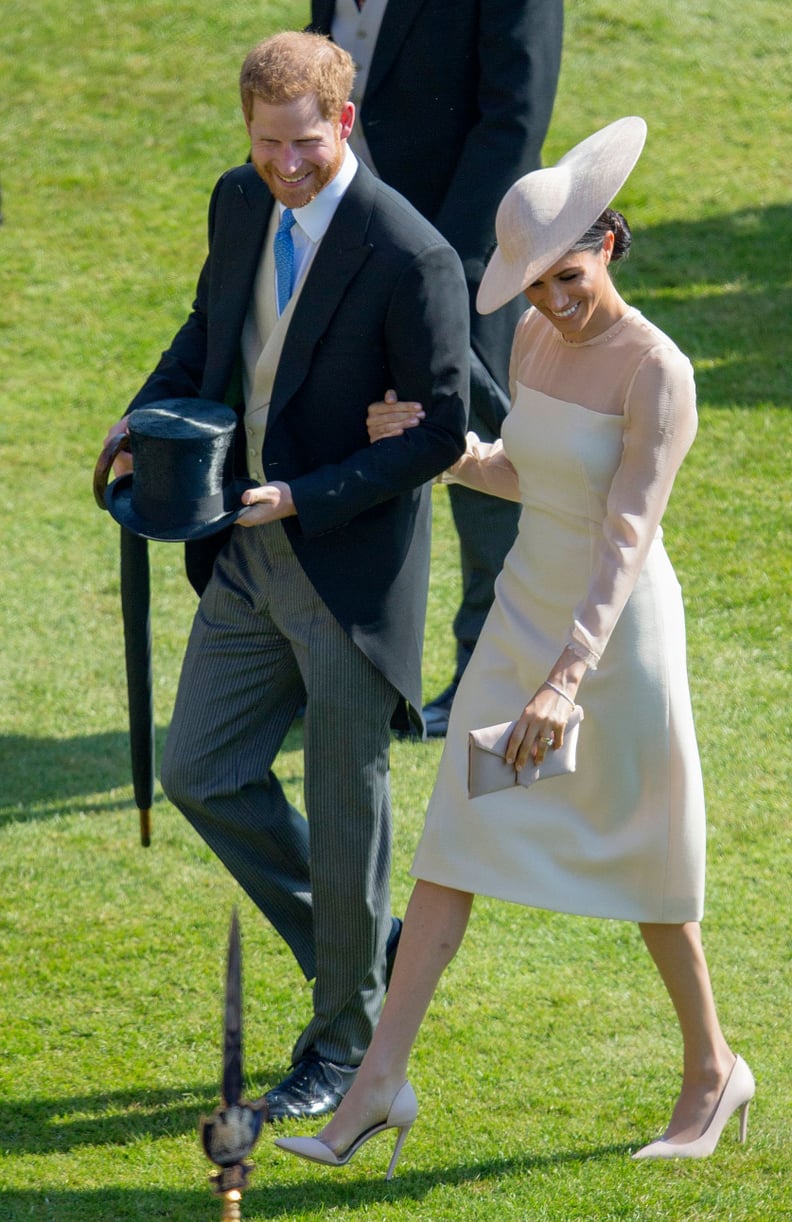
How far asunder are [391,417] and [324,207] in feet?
1.43

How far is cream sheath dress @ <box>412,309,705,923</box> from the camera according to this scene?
3.53 m

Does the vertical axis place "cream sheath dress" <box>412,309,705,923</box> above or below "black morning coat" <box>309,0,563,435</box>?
below

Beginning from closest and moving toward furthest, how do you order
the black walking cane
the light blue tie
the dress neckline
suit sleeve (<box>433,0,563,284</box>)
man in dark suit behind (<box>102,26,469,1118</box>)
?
the dress neckline
man in dark suit behind (<box>102,26,469,1118</box>)
the light blue tie
the black walking cane
suit sleeve (<box>433,0,563,284</box>)

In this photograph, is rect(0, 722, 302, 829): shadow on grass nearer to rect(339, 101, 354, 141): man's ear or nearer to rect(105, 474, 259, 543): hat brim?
rect(105, 474, 259, 543): hat brim

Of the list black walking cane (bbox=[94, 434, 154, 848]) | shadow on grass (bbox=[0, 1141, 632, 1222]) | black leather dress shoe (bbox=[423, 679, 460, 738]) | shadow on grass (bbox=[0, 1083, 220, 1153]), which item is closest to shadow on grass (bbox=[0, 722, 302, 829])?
black leather dress shoe (bbox=[423, 679, 460, 738])

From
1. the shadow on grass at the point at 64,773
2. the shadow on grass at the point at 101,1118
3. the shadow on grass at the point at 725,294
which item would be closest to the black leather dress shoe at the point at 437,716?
the shadow on grass at the point at 64,773

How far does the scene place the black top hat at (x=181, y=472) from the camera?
3533 millimetres

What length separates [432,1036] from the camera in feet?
14.1

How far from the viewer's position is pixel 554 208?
3.33 metres

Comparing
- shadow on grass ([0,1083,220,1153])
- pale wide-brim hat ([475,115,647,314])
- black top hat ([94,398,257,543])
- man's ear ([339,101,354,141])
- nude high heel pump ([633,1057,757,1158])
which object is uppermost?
man's ear ([339,101,354,141])

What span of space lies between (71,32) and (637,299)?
17.1ft

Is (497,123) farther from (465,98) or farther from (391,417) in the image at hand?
(391,417)

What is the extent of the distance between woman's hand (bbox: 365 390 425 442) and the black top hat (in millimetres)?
283

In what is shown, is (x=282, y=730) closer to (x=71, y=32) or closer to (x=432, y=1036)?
(x=432, y=1036)
